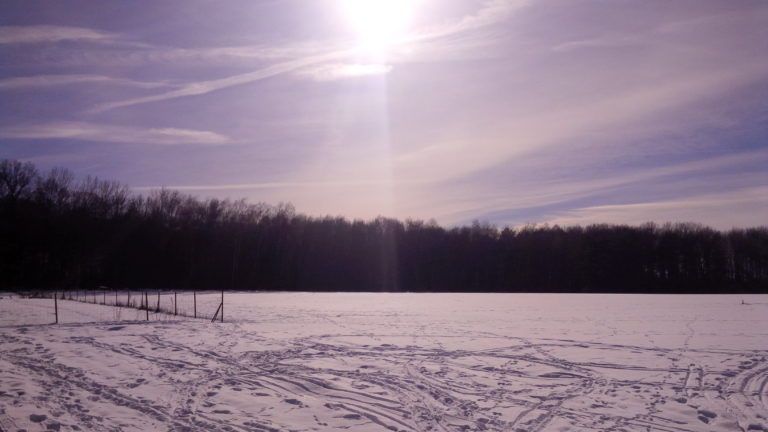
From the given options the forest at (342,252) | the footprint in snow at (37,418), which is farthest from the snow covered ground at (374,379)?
the forest at (342,252)

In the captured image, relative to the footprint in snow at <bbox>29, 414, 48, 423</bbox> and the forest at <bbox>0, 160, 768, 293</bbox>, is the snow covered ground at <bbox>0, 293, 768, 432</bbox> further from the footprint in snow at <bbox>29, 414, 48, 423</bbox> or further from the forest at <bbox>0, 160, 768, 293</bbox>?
the forest at <bbox>0, 160, 768, 293</bbox>

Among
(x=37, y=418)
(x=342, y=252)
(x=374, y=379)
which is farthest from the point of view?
(x=342, y=252)

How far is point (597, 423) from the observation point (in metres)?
8.30

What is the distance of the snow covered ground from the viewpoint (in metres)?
8.27

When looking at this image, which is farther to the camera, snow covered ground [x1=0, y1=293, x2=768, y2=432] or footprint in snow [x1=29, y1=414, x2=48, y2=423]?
snow covered ground [x1=0, y1=293, x2=768, y2=432]

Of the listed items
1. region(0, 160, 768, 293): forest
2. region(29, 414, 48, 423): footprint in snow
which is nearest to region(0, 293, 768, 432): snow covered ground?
region(29, 414, 48, 423): footprint in snow

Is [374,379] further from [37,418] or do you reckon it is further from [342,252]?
[342,252]

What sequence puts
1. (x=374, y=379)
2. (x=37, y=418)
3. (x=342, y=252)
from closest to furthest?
1. (x=37, y=418)
2. (x=374, y=379)
3. (x=342, y=252)

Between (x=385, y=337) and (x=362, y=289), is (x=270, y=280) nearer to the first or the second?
(x=362, y=289)

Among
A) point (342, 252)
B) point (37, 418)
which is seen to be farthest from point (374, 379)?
point (342, 252)

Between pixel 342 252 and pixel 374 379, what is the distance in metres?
83.8

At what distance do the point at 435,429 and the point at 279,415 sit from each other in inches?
101

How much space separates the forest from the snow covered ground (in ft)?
188

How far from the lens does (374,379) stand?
1115cm
